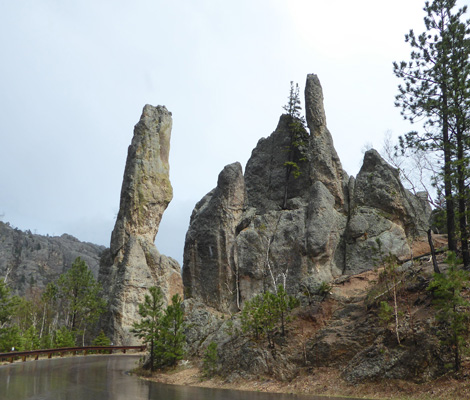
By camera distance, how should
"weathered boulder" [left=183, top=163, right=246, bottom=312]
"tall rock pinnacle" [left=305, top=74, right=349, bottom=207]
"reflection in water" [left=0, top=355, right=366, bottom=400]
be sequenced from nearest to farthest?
"reflection in water" [left=0, top=355, right=366, bottom=400]
"weathered boulder" [left=183, top=163, right=246, bottom=312]
"tall rock pinnacle" [left=305, top=74, right=349, bottom=207]

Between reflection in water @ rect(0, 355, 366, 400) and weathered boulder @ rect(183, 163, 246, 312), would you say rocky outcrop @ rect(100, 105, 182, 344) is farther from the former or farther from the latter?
reflection in water @ rect(0, 355, 366, 400)

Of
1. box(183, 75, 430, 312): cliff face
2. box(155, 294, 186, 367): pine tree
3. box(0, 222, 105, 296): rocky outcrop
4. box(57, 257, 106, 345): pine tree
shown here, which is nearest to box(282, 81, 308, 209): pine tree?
box(183, 75, 430, 312): cliff face

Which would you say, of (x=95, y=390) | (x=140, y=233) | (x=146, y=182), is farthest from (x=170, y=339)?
(x=146, y=182)

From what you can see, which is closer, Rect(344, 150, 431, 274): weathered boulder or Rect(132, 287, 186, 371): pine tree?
Rect(132, 287, 186, 371): pine tree

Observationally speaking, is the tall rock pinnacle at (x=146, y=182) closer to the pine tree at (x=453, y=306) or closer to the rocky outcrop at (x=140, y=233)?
the rocky outcrop at (x=140, y=233)

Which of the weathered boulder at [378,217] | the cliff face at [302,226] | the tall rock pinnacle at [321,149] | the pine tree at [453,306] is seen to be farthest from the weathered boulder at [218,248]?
the pine tree at [453,306]

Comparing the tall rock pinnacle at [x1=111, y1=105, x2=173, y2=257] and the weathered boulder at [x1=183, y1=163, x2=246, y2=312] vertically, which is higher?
the tall rock pinnacle at [x1=111, y1=105, x2=173, y2=257]

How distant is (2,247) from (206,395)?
140m

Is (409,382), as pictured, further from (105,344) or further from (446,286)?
(105,344)

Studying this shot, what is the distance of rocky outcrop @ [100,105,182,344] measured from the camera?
51.3m

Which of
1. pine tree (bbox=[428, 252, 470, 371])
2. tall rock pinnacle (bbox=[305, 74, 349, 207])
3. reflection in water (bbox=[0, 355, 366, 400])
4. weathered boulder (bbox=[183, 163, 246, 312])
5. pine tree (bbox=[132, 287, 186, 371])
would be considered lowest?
reflection in water (bbox=[0, 355, 366, 400])

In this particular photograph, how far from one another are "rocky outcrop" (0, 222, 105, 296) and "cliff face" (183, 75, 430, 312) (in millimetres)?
93761

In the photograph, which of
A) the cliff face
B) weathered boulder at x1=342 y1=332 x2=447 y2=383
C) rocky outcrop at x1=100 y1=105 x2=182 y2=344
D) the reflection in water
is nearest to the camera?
weathered boulder at x1=342 y1=332 x2=447 y2=383

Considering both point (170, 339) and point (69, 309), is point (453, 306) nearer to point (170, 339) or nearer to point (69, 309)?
point (170, 339)
